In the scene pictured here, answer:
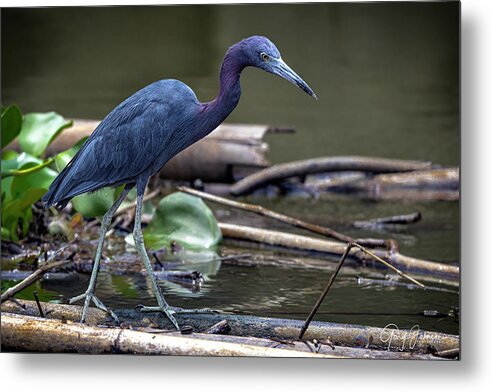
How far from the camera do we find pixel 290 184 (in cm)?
611

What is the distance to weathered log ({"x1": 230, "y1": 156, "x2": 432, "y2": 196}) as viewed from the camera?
19.6 ft

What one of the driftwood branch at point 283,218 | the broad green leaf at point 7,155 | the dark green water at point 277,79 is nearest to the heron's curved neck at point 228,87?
the dark green water at point 277,79

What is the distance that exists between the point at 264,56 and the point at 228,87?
0.15 meters

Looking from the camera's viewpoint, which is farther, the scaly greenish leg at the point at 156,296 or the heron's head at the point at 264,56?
the scaly greenish leg at the point at 156,296

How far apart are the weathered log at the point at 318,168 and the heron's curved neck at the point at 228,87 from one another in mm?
2058

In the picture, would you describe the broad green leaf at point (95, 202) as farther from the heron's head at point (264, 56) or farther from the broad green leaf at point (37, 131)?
the heron's head at point (264, 56)

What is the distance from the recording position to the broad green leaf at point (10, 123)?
4.57 metres

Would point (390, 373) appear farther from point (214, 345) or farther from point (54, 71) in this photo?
point (54, 71)

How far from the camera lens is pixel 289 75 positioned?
3840mm

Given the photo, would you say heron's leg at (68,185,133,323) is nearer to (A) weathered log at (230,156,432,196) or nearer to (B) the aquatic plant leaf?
(B) the aquatic plant leaf

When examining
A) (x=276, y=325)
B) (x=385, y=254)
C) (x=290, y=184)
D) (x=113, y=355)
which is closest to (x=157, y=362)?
(x=113, y=355)

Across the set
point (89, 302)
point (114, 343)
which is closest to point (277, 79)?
point (89, 302)

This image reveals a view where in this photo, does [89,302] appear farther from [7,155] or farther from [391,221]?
[391,221]

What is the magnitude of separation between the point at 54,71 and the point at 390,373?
193 cm
